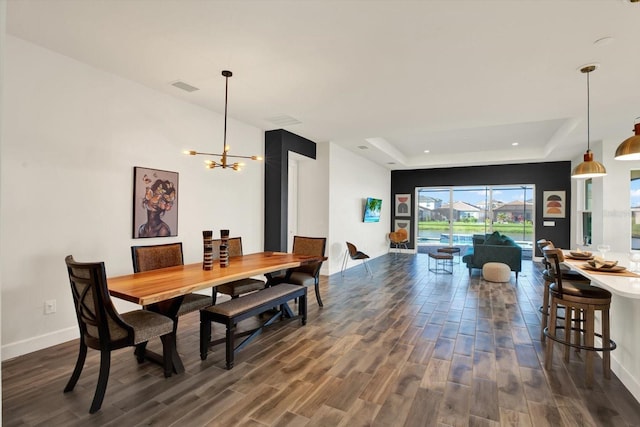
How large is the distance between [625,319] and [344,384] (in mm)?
2330

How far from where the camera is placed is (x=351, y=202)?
784cm

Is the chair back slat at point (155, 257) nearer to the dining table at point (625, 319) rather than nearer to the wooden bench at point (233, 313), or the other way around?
the wooden bench at point (233, 313)

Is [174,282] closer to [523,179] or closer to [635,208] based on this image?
[635,208]

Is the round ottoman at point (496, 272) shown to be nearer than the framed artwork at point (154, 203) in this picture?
No

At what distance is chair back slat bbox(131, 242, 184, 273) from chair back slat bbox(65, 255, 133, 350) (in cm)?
82

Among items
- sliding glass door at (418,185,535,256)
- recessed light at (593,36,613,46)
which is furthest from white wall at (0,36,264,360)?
sliding glass door at (418,185,535,256)

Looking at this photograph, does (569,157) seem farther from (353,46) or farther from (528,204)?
(353,46)

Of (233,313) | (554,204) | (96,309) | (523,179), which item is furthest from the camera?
(523,179)

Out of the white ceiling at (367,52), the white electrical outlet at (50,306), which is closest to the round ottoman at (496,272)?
the white ceiling at (367,52)

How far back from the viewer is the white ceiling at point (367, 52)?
99.3 inches

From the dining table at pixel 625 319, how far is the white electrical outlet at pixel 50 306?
15.5 feet

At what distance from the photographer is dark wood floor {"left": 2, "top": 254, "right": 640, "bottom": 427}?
7.18 feet

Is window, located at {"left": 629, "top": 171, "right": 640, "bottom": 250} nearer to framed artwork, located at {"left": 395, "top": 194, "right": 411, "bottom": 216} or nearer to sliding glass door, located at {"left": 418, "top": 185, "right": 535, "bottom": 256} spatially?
sliding glass door, located at {"left": 418, "top": 185, "right": 535, "bottom": 256}

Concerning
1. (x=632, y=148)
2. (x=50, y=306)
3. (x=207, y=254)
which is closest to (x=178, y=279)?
(x=207, y=254)
